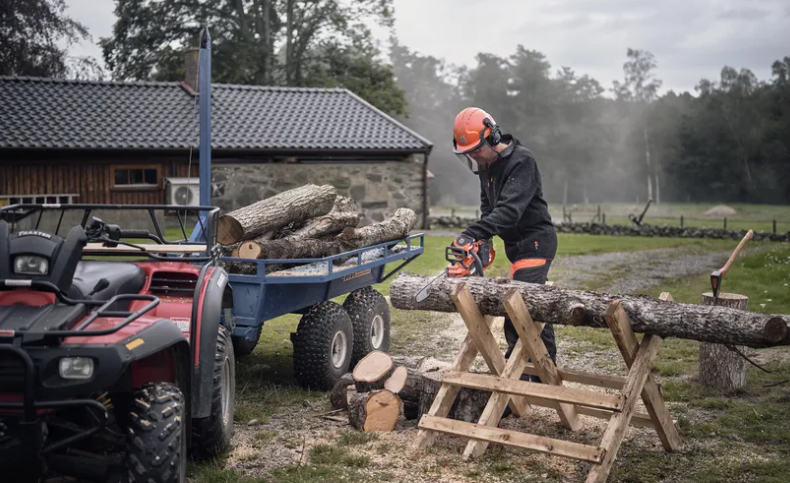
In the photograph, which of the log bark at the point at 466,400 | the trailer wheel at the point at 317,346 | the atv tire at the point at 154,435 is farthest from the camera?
the trailer wheel at the point at 317,346

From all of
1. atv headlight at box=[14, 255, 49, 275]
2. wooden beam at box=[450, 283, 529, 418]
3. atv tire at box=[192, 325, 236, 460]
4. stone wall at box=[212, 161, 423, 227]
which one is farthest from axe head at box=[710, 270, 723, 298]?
stone wall at box=[212, 161, 423, 227]

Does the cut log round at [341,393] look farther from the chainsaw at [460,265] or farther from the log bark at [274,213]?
the log bark at [274,213]

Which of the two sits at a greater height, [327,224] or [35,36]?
[35,36]

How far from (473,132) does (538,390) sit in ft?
6.06

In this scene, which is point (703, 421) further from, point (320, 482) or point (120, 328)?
point (120, 328)

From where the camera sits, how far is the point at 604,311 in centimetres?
465

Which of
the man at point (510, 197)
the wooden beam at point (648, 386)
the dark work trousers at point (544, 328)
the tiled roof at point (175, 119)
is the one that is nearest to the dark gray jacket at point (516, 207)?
the man at point (510, 197)

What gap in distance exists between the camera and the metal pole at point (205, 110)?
725cm

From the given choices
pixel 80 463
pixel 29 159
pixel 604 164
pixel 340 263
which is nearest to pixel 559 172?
pixel 604 164

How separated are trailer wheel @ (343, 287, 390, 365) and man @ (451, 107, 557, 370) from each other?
1.62 metres

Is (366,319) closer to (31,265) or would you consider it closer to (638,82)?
(31,265)

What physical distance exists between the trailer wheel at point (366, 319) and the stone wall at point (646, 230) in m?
19.9

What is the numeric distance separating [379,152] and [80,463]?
19714 millimetres

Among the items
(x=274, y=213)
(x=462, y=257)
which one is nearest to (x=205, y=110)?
(x=274, y=213)
